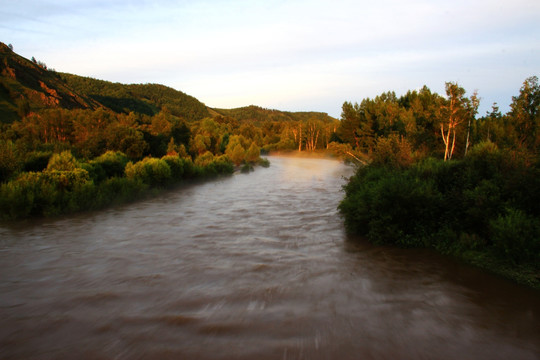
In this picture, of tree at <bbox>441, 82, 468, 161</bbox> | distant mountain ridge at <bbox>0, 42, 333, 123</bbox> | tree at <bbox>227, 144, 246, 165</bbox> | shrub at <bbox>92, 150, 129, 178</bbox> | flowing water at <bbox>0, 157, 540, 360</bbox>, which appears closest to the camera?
flowing water at <bbox>0, 157, 540, 360</bbox>

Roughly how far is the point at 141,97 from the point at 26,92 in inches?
3862

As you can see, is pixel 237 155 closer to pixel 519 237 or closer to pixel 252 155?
pixel 252 155

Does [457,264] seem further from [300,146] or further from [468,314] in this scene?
[300,146]

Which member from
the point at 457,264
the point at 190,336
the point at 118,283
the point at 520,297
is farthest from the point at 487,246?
the point at 118,283

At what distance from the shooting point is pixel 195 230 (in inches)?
490

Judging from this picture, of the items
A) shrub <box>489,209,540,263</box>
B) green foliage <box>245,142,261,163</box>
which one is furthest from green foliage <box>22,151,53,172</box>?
green foliage <box>245,142,261,163</box>

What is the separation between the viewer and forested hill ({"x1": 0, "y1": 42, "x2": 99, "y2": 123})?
194 feet

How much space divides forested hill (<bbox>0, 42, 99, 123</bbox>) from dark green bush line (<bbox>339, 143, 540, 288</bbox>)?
66089mm

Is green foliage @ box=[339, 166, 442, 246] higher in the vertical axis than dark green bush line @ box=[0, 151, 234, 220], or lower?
higher

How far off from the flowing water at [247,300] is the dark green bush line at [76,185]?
157 cm

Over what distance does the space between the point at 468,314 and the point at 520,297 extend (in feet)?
4.27

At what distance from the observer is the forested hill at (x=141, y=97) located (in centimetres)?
13527

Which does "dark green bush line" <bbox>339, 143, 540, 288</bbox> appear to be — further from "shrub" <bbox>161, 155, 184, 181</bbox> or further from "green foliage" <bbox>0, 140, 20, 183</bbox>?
"shrub" <bbox>161, 155, 184, 181</bbox>

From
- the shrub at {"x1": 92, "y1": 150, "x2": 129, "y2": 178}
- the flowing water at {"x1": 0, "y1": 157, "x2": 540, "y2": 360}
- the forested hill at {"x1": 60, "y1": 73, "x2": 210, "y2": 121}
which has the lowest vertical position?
the flowing water at {"x1": 0, "y1": 157, "x2": 540, "y2": 360}
